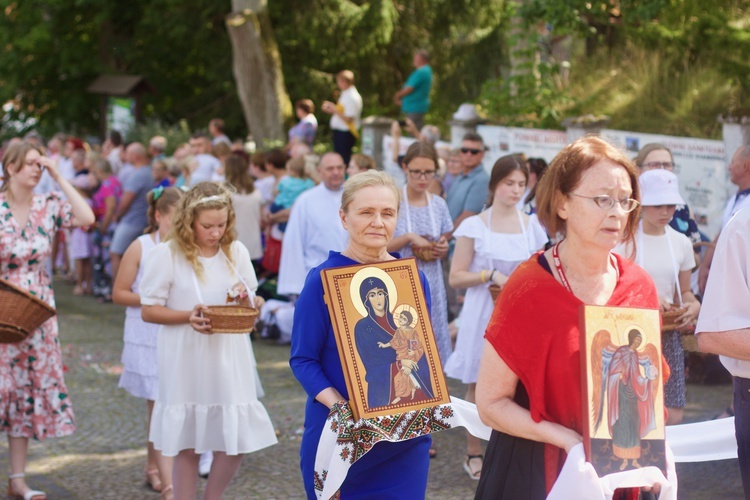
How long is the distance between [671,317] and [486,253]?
146 centimetres

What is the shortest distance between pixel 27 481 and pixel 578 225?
512 centimetres

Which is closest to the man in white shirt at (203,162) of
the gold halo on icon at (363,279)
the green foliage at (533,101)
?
the green foliage at (533,101)

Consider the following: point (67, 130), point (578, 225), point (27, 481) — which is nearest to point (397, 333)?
point (578, 225)

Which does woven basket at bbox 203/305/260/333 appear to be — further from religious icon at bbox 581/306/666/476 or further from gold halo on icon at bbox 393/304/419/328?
religious icon at bbox 581/306/666/476

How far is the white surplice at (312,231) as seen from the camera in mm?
9273

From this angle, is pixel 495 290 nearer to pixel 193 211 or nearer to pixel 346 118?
pixel 193 211

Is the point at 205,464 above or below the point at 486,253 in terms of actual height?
below

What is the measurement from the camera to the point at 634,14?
1380cm

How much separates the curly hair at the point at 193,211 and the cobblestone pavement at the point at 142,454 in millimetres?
1835

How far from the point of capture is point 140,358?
264 inches

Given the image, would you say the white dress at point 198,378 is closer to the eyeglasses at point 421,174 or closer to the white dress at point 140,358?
the white dress at point 140,358

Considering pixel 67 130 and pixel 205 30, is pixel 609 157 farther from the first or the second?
pixel 67 130

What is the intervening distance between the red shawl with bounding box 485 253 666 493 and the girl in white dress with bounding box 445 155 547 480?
3.34 meters

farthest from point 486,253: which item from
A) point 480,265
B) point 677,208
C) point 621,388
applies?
point 621,388
